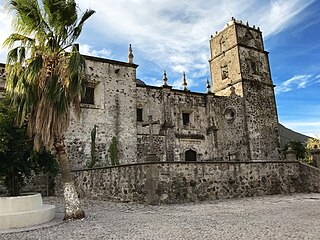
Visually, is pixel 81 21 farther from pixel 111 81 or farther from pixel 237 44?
pixel 237 44

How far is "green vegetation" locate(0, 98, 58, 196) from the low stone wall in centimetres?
353

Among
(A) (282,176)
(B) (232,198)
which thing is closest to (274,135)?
(A) (282,176)

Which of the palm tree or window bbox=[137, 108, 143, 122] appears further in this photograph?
window bbox=[137, 108, 143, 122]

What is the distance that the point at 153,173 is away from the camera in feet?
30.8

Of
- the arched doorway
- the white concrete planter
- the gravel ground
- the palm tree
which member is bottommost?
the gravel ground

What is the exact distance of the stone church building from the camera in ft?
53.9

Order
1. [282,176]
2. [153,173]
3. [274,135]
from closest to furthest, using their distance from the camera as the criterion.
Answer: [153,173] → [282,176] → [274,135]

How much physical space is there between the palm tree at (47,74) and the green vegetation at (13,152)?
387 millimetres

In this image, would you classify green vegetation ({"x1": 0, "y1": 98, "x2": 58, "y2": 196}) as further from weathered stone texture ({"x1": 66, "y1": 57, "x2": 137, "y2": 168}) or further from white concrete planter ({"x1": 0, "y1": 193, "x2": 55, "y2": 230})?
weathered stone texture ({"x1": 66, "y1": 57, "x2": 137, "y2": 168})

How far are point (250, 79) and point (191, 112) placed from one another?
19.7 feet

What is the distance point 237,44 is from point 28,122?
62.7 ft

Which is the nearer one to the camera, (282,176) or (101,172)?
(101,172)

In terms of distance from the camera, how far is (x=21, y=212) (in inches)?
252

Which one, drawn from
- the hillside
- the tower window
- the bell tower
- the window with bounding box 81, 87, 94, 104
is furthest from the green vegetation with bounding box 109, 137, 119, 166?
the hillside
